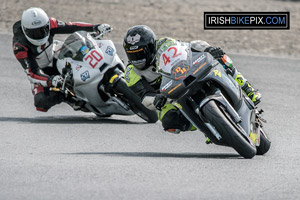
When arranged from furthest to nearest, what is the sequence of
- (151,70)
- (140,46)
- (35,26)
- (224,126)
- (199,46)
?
(35,26) < (151,70) < (140,46) < (199,46) < (224,126)

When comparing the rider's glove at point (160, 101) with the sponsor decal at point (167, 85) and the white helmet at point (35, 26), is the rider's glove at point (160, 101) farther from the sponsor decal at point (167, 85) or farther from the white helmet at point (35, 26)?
the white helmet at point (35, 26)

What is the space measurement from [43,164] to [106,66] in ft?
13.2

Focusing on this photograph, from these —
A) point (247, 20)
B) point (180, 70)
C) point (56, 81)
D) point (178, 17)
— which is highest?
point (180, 70)

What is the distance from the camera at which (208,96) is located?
761cm

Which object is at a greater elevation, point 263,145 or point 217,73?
point 217,73

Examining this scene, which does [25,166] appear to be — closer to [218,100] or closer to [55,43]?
[218,100]

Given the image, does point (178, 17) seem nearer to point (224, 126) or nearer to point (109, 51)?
point (109, 51)

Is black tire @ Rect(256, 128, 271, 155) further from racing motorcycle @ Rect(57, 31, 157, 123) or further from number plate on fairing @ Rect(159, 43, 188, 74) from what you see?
racing motorcycle @ Rect(57, 31, 157, 123)

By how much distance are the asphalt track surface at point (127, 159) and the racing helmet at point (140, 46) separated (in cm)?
101

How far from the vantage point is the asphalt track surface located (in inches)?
244

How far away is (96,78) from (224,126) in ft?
13.2

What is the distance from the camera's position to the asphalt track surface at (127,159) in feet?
20.3

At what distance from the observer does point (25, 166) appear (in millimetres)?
7195

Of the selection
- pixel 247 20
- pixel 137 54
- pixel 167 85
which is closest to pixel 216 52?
pixel 167 85
